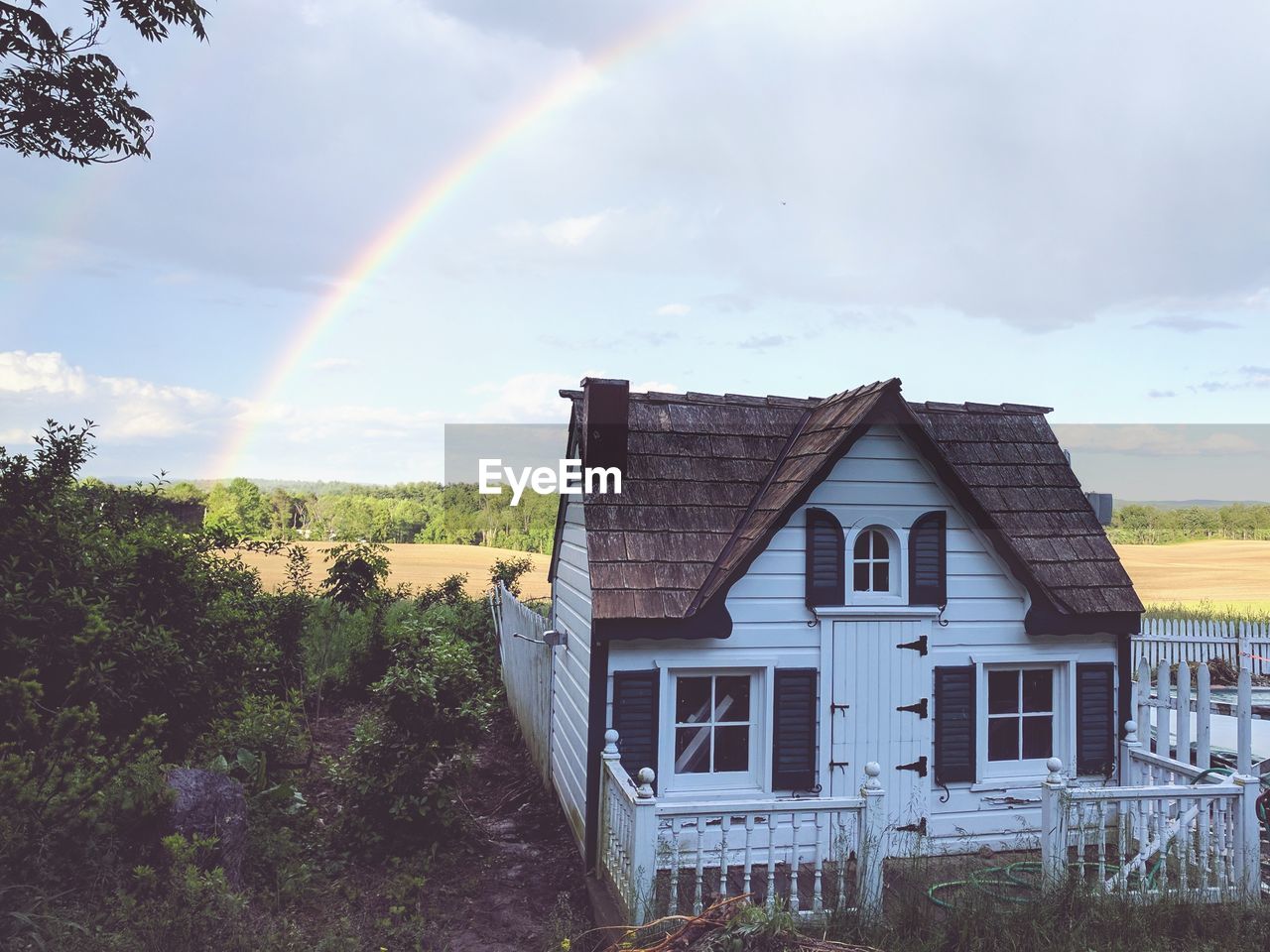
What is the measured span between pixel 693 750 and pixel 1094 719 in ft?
13.7

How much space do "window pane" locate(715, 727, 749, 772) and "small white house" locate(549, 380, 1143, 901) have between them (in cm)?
2

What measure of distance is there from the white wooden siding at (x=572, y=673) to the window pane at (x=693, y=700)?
2.82 ft

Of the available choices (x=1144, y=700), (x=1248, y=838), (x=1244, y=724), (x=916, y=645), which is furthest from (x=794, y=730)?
(x=1244, y=724)

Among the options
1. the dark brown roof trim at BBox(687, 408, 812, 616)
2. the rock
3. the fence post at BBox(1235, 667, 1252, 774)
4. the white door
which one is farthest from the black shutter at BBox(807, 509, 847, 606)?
the rock

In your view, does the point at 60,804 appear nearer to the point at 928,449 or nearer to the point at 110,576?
the point at 110,576

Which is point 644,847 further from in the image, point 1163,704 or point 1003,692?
point 1163,704

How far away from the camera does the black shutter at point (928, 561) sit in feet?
28.5

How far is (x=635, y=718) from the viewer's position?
805 cm

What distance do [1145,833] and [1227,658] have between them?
16.4 m

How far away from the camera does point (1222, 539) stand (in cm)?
6059

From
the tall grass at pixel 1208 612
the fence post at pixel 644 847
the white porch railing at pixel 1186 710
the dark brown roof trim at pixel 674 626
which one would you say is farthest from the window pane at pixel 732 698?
the tall grass at pixel 1208 612

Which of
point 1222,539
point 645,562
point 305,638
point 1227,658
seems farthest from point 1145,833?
point 1222,539

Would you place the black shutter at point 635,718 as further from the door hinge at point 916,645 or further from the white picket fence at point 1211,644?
the white picket fence at point 1211,644

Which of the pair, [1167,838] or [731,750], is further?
[731,750]
